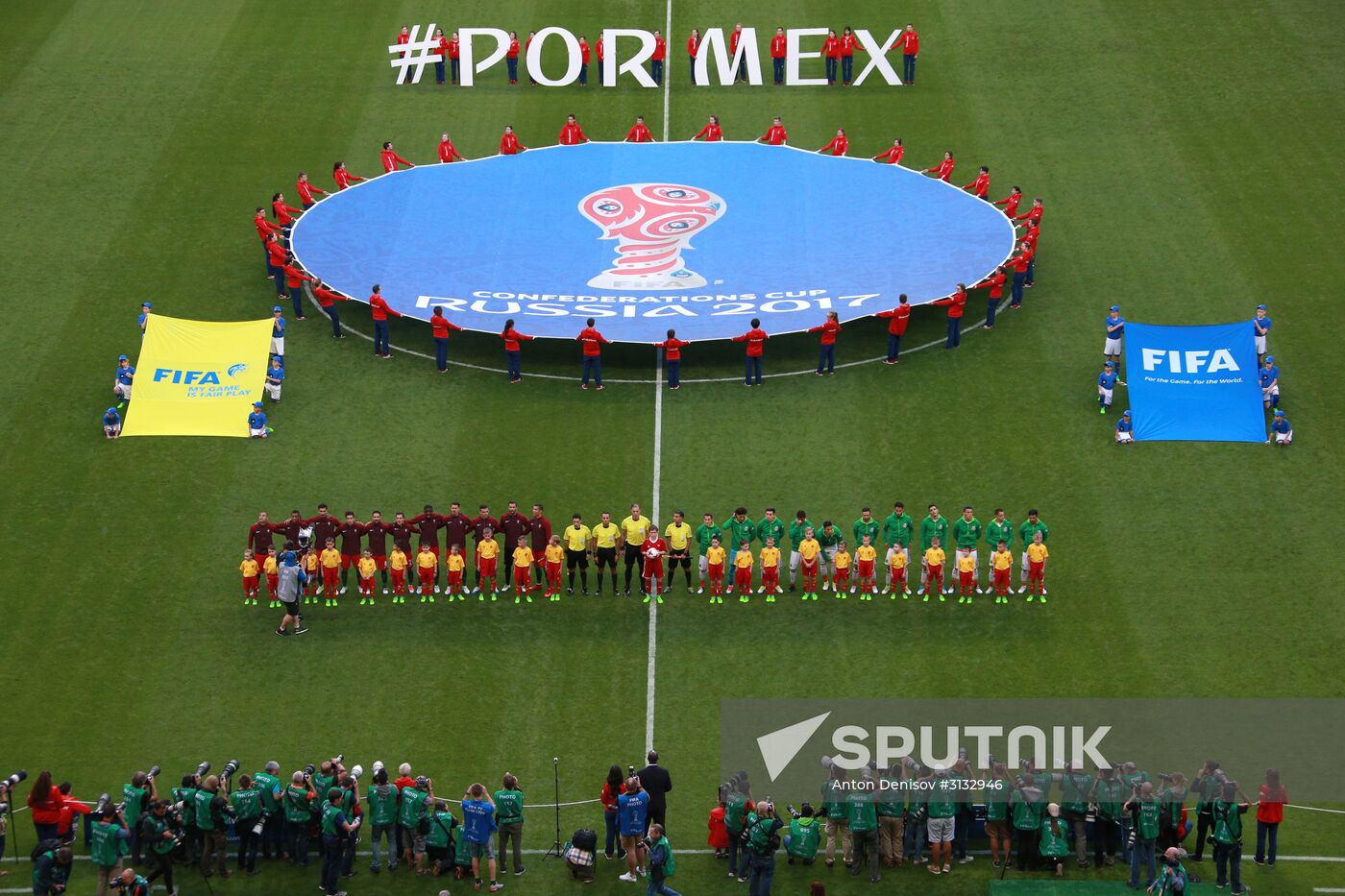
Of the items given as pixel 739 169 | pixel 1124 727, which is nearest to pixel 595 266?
pixel 739 169

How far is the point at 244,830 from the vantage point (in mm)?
27828

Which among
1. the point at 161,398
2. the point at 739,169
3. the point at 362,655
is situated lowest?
the point at 362,655

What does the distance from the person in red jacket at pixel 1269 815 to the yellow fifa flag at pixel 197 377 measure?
20332mm

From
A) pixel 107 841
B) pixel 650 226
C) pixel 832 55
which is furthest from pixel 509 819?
pixel 832 55

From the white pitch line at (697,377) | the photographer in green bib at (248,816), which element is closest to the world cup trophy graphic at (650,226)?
the white pitch line at (697,377)

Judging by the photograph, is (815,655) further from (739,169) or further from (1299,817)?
(739,169)

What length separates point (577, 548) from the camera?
3419 centimetres

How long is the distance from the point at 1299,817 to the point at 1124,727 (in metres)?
2.96

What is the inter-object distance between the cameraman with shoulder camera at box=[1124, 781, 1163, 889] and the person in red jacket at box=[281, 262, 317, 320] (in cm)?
2172

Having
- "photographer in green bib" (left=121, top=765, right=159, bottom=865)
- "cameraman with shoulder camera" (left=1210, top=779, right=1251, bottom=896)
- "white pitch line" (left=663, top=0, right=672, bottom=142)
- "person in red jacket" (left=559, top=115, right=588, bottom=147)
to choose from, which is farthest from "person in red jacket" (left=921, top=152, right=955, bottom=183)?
"photographer in green bib" (left=121, top=765, right=159, bottom=865)

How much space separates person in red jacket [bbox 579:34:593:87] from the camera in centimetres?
5356

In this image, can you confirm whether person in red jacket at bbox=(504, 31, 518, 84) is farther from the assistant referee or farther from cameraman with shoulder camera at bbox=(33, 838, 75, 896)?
cameraman with shoulder camera at bbox=(33, 838, 75, 896)

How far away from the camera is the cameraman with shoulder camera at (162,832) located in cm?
2708

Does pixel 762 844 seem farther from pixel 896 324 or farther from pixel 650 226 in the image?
pixel 650 226
